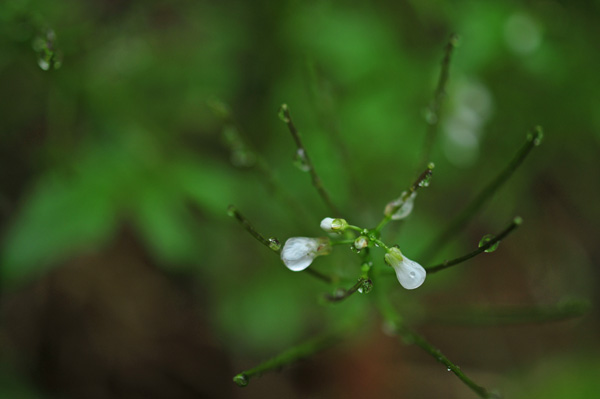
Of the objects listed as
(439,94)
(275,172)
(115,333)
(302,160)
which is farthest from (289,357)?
(115,333)

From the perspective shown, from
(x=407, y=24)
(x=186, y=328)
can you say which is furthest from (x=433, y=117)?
(x=186, y=328)

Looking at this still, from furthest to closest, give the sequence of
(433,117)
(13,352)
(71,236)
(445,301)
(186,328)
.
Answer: (445,301), (186,328), (13,352), (71,236), (433,117)

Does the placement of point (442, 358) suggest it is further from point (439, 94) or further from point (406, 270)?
point (439, 94)

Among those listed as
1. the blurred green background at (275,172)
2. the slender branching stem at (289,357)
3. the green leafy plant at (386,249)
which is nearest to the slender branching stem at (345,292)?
the green leafy plant at (386,249)

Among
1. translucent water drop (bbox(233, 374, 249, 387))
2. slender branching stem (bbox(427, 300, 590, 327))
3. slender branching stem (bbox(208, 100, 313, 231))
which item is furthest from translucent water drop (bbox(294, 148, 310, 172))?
slender branching stem (bbox(427, 300, 590, 327))

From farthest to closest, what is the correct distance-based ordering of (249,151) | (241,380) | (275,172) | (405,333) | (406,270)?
1. (275,172)
2. (249,151)
3. (405,333)
4. (241,380)
5. (406,270)

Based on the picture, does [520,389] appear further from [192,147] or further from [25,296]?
[25,296]
